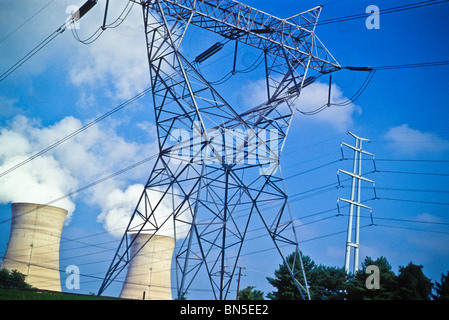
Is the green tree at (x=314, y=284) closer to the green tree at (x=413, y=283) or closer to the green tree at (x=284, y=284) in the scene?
the green tree at (x=284, y=284)

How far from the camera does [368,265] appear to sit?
3152 cm

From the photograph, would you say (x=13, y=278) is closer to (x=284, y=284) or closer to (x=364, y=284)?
(x=284, y=284)

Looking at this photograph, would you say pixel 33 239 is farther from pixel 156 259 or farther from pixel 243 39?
pixel 243 39

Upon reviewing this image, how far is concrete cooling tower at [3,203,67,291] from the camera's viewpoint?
101ft

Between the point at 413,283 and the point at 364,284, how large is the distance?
12.0 ft

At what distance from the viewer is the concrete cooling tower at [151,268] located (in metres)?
33.7

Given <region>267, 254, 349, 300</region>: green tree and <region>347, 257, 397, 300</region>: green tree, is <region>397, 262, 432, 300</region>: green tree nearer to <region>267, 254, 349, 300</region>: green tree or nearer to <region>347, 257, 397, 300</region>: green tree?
<region>347, 257, 397, 300</region>: green tree

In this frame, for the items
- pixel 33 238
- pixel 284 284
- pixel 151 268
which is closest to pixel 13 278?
pixel 33 238

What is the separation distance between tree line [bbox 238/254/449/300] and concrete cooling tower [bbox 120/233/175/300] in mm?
8985

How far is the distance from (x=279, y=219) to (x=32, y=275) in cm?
2347

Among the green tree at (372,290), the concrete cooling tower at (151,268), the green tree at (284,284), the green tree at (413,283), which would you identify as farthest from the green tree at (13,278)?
the green tree at (413,283)
